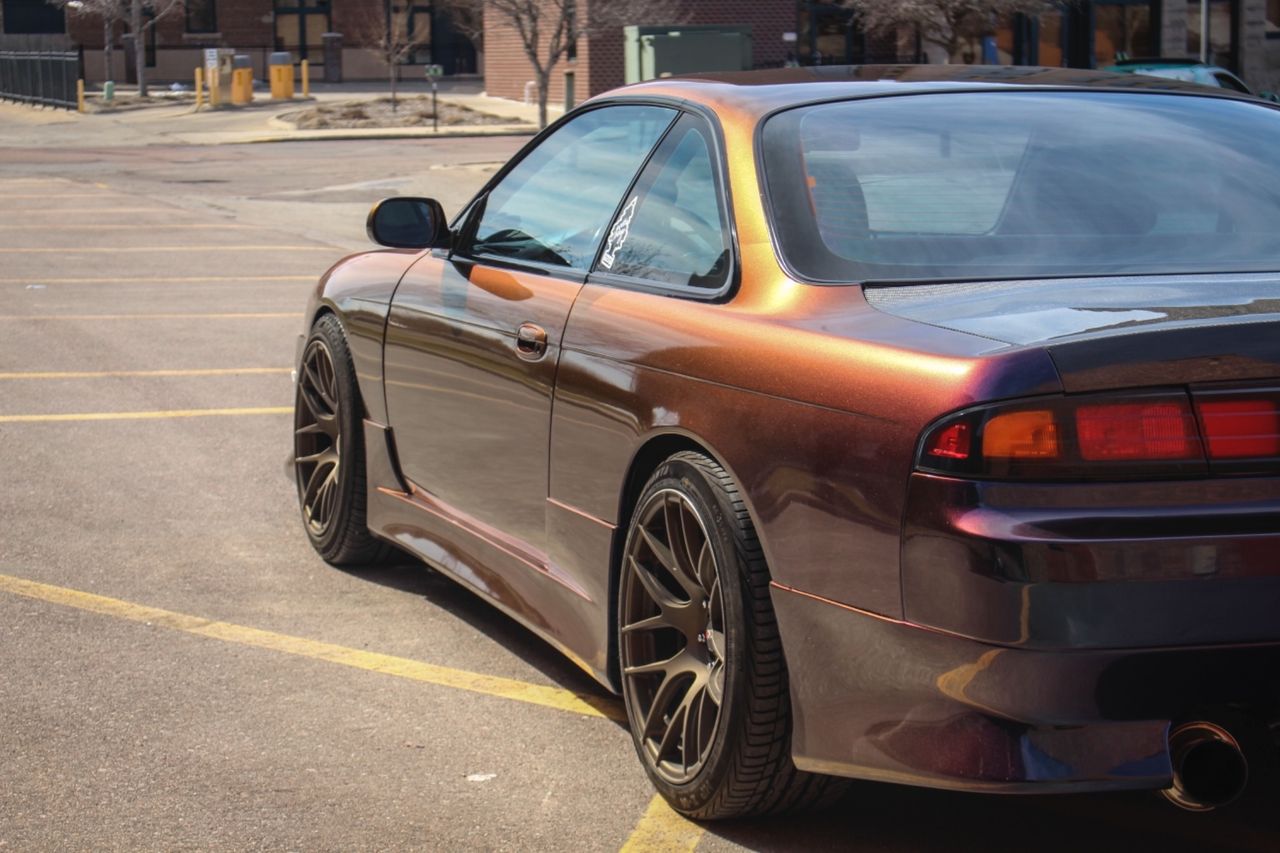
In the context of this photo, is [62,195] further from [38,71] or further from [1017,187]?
[38,71]

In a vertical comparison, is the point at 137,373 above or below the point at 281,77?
below

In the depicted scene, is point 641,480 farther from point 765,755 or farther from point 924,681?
point 924,681

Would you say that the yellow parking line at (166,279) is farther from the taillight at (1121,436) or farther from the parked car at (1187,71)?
the taillight at (1121,436)

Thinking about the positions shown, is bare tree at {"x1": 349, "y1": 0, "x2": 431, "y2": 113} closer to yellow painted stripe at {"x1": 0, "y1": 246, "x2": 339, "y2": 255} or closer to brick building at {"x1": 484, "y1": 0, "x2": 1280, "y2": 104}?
brick building at {"x1": 484, "y1": 0, "x2": 1280, "y2": 104}

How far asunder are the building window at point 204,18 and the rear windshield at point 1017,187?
61.2m

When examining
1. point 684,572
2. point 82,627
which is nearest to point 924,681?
point 684,572

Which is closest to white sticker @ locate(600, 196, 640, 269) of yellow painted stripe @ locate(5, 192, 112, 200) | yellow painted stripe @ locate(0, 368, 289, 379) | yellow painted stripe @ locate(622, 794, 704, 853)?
yellow painted stripe @ locate(622, 794, 704, 853)

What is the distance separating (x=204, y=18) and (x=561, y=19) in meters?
31.8

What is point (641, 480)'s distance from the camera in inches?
157

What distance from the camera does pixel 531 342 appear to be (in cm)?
440

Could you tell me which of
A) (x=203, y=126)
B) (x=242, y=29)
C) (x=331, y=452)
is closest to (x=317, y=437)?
(x=331, y=452)

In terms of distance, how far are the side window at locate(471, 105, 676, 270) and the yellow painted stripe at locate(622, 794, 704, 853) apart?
4.54 ft

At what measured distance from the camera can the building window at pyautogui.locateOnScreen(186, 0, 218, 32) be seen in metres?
61.9

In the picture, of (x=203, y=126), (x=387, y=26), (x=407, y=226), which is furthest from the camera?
(x=387, y=26)
